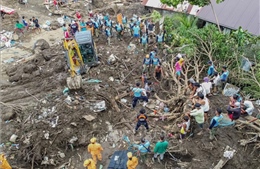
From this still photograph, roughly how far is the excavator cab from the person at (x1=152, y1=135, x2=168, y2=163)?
6895mm

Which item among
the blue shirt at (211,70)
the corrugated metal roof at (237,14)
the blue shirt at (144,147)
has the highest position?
the corrugated metal roof at (237,14)

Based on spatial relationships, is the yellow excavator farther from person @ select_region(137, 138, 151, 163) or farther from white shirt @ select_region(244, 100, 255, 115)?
white shirt @ select_region(244, 100, 255, 115)

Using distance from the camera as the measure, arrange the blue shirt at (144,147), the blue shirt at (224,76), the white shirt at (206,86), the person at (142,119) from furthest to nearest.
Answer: the blue shirt at (224,76) → the white shirt at (206,86) → the person at (142,119) → the blue shirt at (144,147)

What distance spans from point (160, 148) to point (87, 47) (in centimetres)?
722

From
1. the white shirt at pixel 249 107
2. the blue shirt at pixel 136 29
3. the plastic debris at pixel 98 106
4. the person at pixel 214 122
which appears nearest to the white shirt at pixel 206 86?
the white shirt at pixel 249 107

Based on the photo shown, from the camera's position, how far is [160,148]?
8.42m

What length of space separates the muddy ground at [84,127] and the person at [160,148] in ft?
1.05

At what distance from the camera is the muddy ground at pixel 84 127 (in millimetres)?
8969

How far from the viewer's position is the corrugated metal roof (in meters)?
14.9

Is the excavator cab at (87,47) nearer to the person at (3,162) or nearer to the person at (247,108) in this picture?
the person at (3,162)

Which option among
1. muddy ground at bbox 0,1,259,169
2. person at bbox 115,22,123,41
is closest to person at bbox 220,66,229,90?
muddy ground at bbox 0,1,259,169

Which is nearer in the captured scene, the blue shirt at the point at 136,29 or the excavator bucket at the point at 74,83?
the excavator bucket at the point at 74,83

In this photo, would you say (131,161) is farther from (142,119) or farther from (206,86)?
(206,86)

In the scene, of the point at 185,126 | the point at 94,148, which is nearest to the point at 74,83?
the point at 94,148
